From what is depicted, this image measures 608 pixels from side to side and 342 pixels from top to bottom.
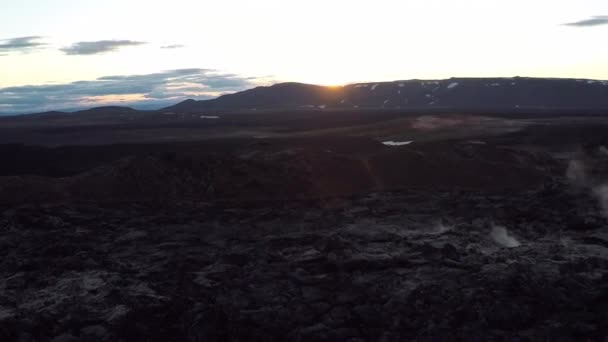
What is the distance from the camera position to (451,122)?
264 ft

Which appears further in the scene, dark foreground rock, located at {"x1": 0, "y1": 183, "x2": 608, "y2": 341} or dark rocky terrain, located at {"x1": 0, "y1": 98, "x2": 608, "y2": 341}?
dark rocky terrain, located at {"x1": 0, "y1": 98, "x2": 608, "y2": 341}

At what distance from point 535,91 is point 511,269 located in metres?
188

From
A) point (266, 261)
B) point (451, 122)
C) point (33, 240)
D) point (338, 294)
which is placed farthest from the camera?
point (451, 122)

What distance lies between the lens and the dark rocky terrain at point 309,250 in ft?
46.5

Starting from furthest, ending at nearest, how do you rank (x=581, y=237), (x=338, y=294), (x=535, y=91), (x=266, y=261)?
(x=535, y=91) < (x=581, y=237) < (x=266, y=261) < (x=338, y=294)

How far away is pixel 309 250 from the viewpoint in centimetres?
1953

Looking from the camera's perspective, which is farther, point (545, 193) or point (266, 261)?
point (545, 193)

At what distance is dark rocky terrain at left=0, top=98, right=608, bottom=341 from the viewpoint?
14.2 meters

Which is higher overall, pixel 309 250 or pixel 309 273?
pixel 309 250

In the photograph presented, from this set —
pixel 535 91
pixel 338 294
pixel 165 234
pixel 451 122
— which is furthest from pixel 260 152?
pixel 535 91

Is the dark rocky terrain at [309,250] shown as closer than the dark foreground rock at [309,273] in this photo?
No

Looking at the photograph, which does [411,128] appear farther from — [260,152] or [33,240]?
[33,240]

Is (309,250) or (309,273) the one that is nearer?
(309,273)

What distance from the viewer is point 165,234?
22438 mm
